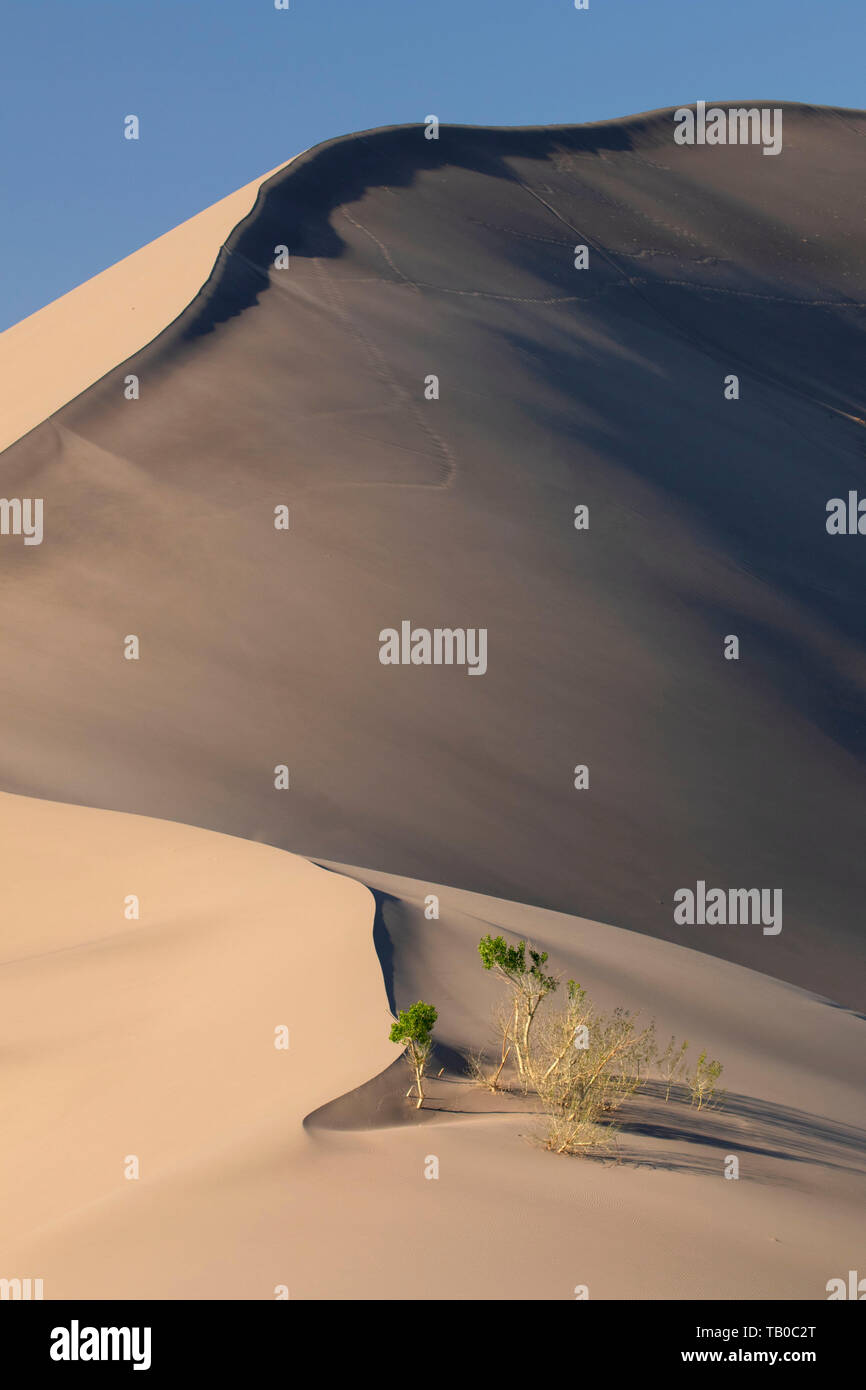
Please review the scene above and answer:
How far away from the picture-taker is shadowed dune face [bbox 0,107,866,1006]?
1068 cm

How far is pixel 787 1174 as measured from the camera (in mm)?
4766

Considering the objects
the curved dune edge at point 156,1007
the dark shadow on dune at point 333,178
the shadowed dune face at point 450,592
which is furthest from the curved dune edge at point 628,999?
the dark shadow on dune at point 333,178

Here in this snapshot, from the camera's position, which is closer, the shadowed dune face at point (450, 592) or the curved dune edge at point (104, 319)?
the shadowed dune face at point (450, 592)

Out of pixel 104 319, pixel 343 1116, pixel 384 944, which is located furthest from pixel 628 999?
pixel 104 319

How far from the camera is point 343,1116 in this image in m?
4.53

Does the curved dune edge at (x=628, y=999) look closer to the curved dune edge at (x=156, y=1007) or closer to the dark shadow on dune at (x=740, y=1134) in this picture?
the dark shadow on dune at (x=740, y=1134)

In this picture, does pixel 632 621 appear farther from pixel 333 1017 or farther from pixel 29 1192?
pixel 29 1192

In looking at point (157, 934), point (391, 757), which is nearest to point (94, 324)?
point (391, 757)

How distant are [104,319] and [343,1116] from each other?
17.5 meters

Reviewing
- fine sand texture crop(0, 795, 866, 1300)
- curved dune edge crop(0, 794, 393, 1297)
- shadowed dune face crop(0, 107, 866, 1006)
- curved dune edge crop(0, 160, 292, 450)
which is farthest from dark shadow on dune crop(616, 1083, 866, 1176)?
curved dune edge crop(0, 160, 292, 450)

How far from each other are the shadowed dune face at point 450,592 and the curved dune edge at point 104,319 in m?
0.63

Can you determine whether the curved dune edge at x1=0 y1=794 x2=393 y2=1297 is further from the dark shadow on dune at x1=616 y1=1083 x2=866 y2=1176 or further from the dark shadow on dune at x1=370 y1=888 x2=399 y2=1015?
A: the dark shadow on dune at x1=616 y1=1083 x2=866 y2=1176

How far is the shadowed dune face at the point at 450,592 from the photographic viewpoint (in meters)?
10.7

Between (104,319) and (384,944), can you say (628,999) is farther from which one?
(104,319)
